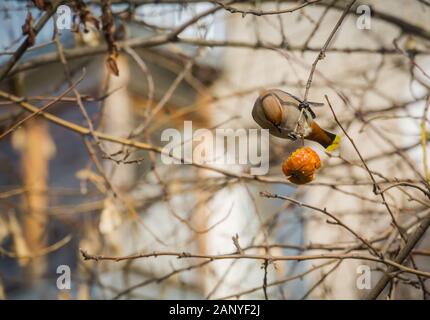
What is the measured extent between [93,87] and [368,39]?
8.19 ft

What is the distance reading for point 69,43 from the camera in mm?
5320

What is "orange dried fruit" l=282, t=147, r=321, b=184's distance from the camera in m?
2.08

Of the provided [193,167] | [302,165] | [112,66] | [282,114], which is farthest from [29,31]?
[193,167]

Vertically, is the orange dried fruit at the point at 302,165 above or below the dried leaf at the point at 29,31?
below

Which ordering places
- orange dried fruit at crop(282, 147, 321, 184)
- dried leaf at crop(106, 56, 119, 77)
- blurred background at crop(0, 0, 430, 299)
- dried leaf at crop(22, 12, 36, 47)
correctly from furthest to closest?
blurred background at crop(0, 0, 430, 299)
dried leaf at crop(106, 56, 119, 77)
dried leaf at crop(22, 12, 36, 47)
orange dried fruit at crop(282, 147, 321, 184)

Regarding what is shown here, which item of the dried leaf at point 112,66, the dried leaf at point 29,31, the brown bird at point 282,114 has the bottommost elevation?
the brown bird at point 282,114

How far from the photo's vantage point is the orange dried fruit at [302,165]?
6.81 feet

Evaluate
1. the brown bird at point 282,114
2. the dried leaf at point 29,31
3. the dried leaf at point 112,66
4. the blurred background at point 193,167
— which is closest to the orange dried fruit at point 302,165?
the brown bird at point 282,114

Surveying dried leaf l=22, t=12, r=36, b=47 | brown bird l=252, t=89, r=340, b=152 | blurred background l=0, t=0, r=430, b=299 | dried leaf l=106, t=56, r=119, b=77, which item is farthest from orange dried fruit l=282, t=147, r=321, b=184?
blurred background l=0, t=0, r=430, b=299

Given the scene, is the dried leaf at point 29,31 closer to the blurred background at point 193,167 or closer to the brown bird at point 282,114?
the blurred background at point 193,167

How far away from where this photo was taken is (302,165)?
2074 mm

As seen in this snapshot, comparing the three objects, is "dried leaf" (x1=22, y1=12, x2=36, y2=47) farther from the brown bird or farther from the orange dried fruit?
the orange dried fruit
